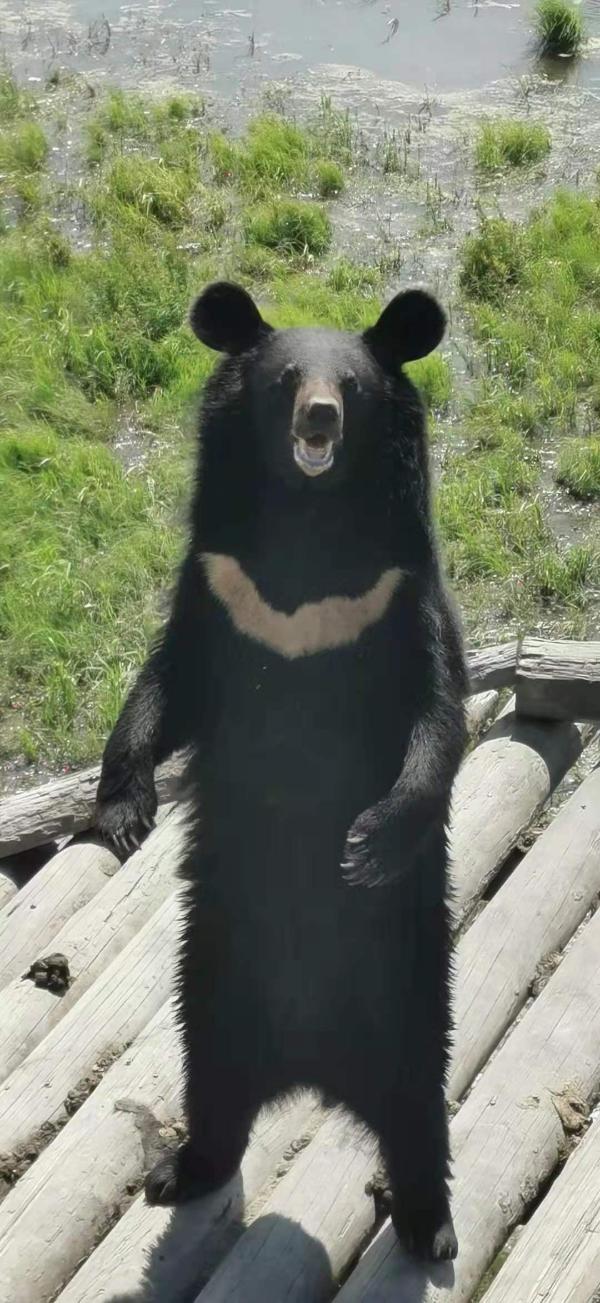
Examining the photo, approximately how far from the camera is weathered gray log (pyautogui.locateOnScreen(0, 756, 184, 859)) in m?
5.15

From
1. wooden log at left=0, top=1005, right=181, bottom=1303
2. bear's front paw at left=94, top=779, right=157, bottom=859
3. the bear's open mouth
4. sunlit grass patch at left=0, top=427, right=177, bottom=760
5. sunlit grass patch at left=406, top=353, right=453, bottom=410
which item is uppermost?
the bear's open mouth

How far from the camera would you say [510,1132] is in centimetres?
408

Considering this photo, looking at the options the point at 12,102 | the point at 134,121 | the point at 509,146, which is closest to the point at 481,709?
the point at 509,146

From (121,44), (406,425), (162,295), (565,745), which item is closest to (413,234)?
(162,295)

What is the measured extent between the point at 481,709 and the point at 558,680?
51cm

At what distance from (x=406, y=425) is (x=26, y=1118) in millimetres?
1843

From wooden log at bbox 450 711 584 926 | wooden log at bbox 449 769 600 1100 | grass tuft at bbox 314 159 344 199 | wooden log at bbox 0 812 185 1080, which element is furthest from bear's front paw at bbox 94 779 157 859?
grass tuft at bbox 314 159 344 199

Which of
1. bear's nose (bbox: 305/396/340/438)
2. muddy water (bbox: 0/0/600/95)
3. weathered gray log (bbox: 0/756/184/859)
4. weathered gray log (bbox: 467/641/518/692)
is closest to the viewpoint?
bear's nose (bbox: 305/396/340/438)

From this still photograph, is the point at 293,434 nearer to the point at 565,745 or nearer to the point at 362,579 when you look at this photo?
the point at 362,579

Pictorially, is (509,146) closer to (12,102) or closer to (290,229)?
(290,229)

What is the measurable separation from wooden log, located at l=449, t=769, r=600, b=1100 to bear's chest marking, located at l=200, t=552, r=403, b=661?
128 centimetres

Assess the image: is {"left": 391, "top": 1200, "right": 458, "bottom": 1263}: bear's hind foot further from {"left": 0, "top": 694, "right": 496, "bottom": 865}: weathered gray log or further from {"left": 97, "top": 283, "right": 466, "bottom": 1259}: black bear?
{"left": 0, "top": 694, "right": 496, "bottom": 865}: weathered gray log

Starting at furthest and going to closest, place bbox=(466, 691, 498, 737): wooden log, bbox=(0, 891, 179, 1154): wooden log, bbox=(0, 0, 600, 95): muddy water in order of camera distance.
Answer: bbox=(0, 0, 600, 95): muddy water < bbox=(466, 691, 498, 737): wooden log < bbox=(0, 891, 179, 1154): wooden log

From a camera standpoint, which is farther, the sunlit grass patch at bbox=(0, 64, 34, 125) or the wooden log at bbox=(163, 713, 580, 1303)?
the sunlit grass patch at bbox=(0, 64, 34, 125)
